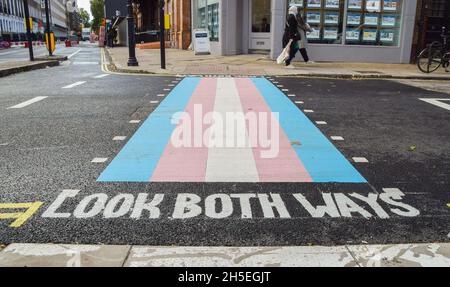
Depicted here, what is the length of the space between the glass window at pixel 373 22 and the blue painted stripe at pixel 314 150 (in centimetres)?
1021

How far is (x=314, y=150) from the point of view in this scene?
4.85 m

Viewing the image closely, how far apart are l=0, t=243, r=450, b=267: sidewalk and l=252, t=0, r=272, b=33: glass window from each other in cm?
1676

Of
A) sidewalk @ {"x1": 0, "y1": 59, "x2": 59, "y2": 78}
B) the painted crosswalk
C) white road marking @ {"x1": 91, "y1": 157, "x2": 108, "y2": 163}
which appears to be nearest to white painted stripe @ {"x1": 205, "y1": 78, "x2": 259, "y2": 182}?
the painted crosswalk

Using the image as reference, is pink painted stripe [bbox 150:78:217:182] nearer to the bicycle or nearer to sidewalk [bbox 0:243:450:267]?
sidewalk [bbox 0:243:450:267]

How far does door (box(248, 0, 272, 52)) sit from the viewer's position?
59.8 ft

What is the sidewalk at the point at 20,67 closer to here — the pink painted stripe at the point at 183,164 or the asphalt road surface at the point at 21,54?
the asphalt road surface at the point at 21,54

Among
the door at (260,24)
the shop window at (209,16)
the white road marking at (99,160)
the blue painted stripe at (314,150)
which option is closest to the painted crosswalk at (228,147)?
the blue painted stripe at (314,150)

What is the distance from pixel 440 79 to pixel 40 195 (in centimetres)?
1230

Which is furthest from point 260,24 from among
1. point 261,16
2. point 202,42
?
point 202,42

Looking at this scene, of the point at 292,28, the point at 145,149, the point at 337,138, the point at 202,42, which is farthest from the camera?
the point at 202,42

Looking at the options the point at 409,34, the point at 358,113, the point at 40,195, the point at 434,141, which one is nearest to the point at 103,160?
the point at 40,195

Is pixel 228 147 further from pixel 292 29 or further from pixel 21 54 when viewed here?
pixel 21 54

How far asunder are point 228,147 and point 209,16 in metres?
17.9
